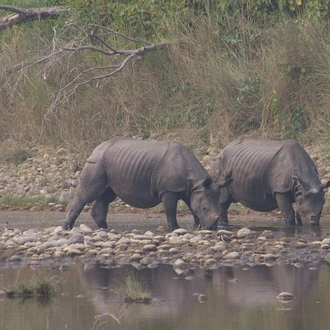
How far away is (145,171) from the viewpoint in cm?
1448

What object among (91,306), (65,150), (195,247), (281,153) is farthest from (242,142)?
(91,306)

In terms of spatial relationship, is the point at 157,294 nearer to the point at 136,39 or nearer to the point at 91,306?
the point at 91,306

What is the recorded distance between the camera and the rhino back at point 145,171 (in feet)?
47.1

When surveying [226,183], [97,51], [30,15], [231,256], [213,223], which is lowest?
[213,223]

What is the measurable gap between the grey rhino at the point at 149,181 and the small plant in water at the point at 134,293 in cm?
424

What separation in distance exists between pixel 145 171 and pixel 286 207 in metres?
1.92

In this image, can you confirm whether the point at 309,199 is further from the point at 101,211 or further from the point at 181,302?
the point at 181,302

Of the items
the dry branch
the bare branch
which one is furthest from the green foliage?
the dry branch

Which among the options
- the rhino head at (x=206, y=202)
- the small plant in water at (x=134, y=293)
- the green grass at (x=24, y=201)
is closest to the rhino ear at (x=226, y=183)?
the rhino head at (x=206, y=202)

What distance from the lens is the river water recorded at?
8969 millimetres

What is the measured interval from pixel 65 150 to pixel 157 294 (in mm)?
8897

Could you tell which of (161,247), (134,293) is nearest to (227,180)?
(161,247)

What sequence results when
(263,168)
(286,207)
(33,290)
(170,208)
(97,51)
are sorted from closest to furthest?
(33,290) < (170,208) < (286,207) < (263,168) < (97,51)

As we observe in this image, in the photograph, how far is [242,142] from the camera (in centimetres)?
1541
